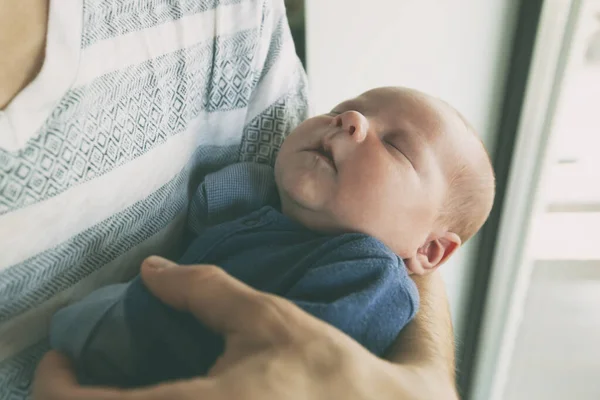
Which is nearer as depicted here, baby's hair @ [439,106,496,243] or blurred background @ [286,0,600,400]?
baby's hair @ [439,106,496,243]

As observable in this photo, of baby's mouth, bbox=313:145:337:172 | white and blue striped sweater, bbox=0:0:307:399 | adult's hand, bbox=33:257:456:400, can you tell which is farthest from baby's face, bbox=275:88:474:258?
adult's hand, bbox=33:257:456:400

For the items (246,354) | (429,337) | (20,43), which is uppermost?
(20,43)

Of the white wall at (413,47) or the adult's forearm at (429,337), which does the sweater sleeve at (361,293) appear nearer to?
the adult's forearm at (429,337)

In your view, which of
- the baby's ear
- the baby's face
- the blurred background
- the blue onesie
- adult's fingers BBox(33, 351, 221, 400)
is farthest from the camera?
the blurred background

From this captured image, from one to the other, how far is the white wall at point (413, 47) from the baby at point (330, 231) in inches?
15.8

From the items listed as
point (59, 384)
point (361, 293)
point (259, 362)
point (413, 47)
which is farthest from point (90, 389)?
point (413, 47)

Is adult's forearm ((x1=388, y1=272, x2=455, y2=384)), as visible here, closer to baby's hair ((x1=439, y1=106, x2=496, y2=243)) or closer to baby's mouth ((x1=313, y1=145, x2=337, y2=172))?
baby's hair ((x1=439, y1=106, x2=496, y2=243))

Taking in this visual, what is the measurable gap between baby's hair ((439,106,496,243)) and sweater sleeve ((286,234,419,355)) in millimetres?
199

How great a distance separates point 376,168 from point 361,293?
0.21m

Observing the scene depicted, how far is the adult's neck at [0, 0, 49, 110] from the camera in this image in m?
0.58

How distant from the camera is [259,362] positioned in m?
0.45

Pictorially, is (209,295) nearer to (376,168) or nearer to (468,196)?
(376,168)

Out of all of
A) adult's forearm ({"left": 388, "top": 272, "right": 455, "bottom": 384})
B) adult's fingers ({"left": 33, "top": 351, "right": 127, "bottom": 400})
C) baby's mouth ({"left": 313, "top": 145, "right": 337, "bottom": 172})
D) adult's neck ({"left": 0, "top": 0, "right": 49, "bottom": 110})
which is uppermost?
adult's neck ({"left": 0, "top": 0, "right": 49, "bottom": 110})

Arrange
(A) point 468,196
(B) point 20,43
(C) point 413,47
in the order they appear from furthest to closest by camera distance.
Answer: (C) point 413,47 → (A) point 468,196 → (B) point 20,43
